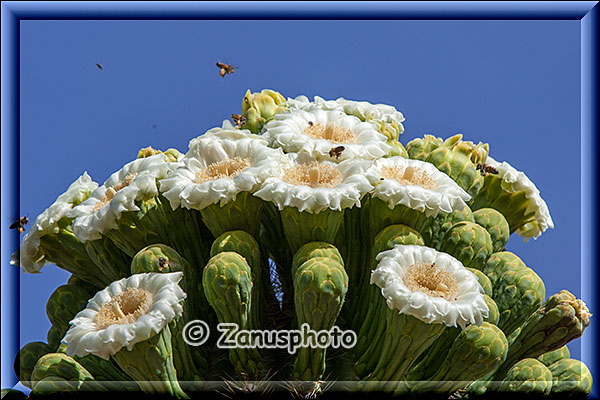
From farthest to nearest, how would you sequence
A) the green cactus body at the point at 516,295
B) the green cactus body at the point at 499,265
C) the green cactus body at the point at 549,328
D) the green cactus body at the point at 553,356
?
1. the green cactus body at the point at 553,356
2. the green cactus body at the point at 499,265
3. the green cactus body at the point at 516,295
4. the green cactus body at the point at 549,328

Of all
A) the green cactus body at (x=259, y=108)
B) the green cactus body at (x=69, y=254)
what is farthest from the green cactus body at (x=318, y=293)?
the green cactus body at (x=69, y=254)

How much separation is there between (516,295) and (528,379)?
0.77 metres

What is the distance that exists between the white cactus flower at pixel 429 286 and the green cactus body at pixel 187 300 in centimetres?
175

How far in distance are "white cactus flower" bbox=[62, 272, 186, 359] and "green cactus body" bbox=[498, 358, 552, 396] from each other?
120 inches

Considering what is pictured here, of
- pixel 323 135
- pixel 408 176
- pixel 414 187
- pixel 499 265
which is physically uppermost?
pixel 323 135

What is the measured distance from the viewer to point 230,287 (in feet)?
20.0

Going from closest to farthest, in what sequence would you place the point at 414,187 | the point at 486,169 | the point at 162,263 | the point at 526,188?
1. the point at 162,263
2. the point at 414,187
3. the point at 486,169
4. the point at 526,188

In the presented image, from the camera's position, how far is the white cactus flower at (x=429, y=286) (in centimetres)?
562

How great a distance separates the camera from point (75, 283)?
8.05 m

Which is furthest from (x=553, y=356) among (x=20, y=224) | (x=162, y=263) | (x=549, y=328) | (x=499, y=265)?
(x=20, y=224)

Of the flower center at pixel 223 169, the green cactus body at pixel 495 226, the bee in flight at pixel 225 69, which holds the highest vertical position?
the bee in flight at pixel 225 69

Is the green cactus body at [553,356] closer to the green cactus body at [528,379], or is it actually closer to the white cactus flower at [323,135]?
the green cactus body at [528,379]

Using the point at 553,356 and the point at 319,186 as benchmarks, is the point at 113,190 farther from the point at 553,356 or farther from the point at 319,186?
the point at 553,356

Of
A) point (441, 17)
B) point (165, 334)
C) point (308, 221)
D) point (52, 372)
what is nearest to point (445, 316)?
point (308, 221)
